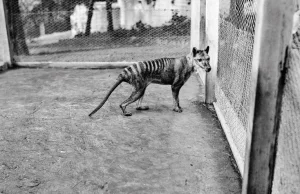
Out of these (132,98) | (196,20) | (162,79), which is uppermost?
(196,20)

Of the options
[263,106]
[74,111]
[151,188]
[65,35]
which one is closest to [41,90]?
[74,111]

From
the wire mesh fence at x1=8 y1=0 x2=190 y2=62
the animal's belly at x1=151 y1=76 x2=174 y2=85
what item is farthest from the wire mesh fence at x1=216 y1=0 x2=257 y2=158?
the wire mesh fence at x1=8 y1=0 x2=190 y2=62

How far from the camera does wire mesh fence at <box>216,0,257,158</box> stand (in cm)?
303

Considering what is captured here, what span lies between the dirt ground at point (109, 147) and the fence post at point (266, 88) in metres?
0.63

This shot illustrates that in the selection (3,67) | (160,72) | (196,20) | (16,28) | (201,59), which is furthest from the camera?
(16,28)

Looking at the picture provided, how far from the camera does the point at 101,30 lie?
8.18 meters

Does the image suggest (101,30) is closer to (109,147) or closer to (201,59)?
(201,59)

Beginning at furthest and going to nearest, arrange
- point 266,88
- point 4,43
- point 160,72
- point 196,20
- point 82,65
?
1. point 4,43
2. point 82,65
3. point 196,20
4. point 160,72
5. point 266,88

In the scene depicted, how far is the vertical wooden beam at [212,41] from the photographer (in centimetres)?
435

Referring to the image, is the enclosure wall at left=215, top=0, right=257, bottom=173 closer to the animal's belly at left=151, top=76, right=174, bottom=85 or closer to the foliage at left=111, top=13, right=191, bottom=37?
the animal's belly at left=151, top=76, right=174, bottom=85

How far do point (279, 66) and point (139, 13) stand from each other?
6.45 m

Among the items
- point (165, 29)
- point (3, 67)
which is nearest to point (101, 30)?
point (165, 29)

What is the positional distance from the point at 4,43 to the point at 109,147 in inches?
218

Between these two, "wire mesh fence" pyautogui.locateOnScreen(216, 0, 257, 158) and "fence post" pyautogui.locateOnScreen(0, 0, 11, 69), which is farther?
"fence post" pyautogui.locateOnScreen(0, 0, 11, 69)
